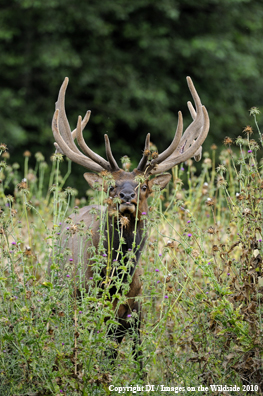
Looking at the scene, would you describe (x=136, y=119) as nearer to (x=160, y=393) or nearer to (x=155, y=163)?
(x=155, y=163)

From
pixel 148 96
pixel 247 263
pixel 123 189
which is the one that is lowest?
pixel 247 263

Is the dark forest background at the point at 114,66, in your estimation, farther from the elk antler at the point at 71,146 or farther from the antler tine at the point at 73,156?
the antler tine at the point at 73,156

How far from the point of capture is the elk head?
461 cm

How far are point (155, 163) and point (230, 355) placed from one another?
1.87 m

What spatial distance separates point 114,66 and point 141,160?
33.0ft

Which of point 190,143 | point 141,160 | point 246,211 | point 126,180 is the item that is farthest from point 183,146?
point 246,211

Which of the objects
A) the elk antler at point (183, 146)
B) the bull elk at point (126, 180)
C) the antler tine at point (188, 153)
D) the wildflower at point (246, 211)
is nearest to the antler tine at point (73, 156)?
the bull elk at point (126, 180)

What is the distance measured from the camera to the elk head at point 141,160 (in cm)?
461

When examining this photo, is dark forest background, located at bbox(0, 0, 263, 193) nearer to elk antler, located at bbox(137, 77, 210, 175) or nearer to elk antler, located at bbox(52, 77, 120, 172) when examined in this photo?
elk antler, located at bbox(52, 77, 120, 172)

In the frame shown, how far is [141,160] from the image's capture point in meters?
4.87

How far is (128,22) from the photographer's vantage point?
48.5 feet

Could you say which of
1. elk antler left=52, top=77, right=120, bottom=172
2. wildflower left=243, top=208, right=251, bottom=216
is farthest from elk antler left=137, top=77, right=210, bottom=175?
wildflower left=243, top=208, right=251, bottom=216

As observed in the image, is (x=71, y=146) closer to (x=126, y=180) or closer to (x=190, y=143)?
(x=126, y=180)

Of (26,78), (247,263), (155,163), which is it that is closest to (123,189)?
(155,163)
